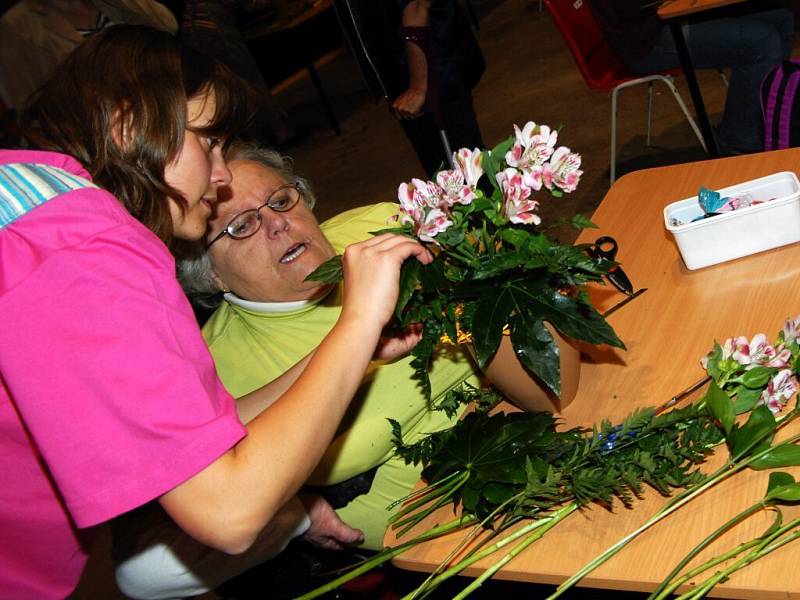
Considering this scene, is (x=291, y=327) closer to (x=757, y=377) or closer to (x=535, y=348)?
(x=535, y=348)

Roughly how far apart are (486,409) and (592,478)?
345 mm

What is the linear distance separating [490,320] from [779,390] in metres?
0.44

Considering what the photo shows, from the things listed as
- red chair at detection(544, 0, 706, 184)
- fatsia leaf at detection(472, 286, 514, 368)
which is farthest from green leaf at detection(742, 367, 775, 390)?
red chair at detection(544, 0, 706, 184)

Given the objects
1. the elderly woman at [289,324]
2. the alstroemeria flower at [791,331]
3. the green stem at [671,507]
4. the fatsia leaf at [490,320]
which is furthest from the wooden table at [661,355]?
the elderly woman at [289,324]

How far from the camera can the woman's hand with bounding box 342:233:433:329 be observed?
4.16ft

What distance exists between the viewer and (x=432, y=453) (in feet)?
4.96

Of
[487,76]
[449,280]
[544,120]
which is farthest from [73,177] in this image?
[487,76]

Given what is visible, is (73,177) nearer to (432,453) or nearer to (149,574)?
(432,453)

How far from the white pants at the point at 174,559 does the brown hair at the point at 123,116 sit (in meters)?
0.62

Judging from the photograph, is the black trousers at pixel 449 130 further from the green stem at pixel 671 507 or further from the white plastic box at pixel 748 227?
the green stem at pixel 671 507

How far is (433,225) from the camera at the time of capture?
141 cm

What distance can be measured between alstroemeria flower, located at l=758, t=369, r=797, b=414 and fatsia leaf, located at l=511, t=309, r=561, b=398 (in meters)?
0.31

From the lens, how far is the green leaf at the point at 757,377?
133cm

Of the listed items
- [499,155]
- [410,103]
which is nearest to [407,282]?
[499,155]
